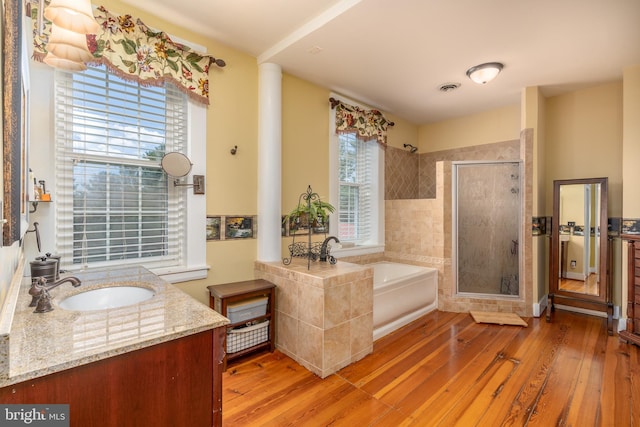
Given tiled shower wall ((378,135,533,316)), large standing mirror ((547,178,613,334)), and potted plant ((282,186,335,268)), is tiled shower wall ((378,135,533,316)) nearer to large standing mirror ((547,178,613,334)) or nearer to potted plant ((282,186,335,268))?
large standing mirror ((547,178,613,334))

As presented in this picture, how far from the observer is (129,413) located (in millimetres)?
982

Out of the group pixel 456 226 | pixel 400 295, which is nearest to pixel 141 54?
pixel 400 295

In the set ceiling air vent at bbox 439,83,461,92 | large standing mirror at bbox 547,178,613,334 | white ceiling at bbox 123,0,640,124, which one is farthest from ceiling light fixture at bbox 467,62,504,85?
large standing mirror at bbox 547,178,613,334

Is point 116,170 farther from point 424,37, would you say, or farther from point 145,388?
point 424,37

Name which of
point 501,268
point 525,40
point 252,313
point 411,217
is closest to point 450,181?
point 411,217

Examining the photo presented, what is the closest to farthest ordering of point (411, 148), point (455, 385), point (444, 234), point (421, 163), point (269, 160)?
1. point (455, 385)
2. point (269, 160)
3. point (444, 234)
4. point (411, 148)
5. point (421, 163)

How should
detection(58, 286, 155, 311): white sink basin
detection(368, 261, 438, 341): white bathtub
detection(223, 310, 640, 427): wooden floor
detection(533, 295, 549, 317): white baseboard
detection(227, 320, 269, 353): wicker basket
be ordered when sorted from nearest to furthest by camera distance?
detection(58, 286, 155, 311): white sink basin, detection(223, 310, 640, 427): wooden floor, detection(227, 320, 269, 353): wicker basket, detection(368, 261, 438, 341): white bathtub, detection(533, 295, 549, 317): white baseboard

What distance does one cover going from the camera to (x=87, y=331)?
1.04 m

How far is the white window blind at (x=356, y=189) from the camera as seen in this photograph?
371 cm

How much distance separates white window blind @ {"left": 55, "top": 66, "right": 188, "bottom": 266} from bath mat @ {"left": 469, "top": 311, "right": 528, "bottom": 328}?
3105 millimetres

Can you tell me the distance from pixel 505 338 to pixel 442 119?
3097mm

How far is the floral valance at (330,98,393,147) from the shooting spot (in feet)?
11.2

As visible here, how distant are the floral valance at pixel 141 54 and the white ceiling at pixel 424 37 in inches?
8.3

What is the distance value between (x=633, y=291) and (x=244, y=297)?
339 centimetres
